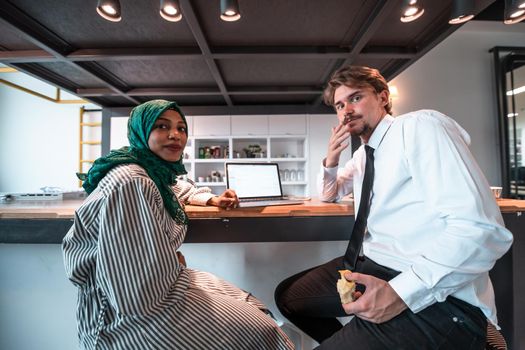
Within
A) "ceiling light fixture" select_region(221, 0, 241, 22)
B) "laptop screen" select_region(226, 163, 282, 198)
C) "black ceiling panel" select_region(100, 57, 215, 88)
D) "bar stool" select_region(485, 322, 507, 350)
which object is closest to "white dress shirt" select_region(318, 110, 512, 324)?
"bar stool" select_region(485, 322, 507, 350)

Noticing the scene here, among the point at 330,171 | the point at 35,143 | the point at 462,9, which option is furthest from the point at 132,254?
the point at 35,143

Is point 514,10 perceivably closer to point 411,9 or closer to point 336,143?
point 411,9

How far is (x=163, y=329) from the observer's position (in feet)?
2.19

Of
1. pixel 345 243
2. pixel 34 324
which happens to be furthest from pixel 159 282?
pixel 34 324

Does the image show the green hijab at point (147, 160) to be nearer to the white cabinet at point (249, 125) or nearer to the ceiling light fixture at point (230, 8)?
the ceiling light fixture at point (230, 8)

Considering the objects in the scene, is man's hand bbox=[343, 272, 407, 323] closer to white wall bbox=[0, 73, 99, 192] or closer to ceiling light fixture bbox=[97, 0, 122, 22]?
ceiling light fixture bbox=[97, 0, 122, 22]

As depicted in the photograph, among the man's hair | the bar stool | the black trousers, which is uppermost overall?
the man's hair

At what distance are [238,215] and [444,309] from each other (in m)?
0.73

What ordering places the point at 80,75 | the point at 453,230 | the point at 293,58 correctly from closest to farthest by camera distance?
1. the point at 453,230
2. the point at 293,58
3. the point at 80,75

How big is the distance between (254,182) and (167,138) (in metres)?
0.71

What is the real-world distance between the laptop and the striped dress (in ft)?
2.43

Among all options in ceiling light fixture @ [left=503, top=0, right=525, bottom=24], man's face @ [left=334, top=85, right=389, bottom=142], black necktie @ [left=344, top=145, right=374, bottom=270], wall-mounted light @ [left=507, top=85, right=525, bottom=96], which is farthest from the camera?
wall-mounted light @ [left=507, top=85, right=525, bottom=96]

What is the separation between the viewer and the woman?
2.11ft

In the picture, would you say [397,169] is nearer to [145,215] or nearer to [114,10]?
[145,215]
